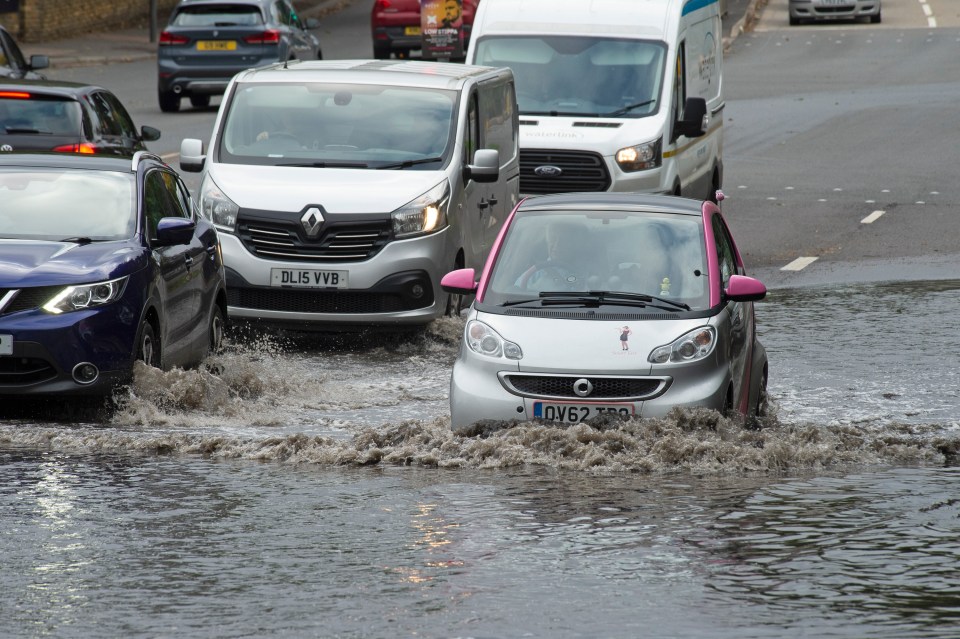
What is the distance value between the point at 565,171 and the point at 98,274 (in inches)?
327

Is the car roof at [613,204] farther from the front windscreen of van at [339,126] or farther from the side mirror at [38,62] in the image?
the side mirror at [38,62]

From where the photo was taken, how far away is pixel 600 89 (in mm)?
18734

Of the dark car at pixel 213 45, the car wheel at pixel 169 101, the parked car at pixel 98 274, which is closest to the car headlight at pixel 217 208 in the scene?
the parked car at pixel 98 274

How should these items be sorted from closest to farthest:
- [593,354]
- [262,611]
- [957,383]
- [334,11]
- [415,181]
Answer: [262,611]
[593,354]
[957,383]
[415,181]
[334,11]

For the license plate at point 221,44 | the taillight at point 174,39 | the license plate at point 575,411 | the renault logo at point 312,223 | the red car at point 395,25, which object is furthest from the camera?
the red car at point 395,25

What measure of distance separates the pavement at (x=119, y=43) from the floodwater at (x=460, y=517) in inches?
1235

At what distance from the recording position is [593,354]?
942cm

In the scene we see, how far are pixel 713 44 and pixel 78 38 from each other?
2956cm

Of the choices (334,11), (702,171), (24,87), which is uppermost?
(24,87)

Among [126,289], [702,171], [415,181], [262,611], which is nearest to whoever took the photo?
[262,611]

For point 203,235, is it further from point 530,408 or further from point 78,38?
point 78,38

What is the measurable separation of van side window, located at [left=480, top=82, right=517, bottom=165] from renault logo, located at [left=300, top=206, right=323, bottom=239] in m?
2.18

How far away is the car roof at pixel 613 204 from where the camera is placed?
34.8 feet

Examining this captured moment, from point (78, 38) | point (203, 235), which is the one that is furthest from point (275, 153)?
point (78, 38)
